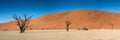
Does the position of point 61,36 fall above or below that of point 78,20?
below

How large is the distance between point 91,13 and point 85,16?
199 inches

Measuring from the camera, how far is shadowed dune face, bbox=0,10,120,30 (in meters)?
134

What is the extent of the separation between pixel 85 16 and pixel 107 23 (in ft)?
56.0

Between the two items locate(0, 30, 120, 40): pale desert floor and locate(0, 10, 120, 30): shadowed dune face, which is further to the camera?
locate(0, 10, 120, 30): shadowed dune face

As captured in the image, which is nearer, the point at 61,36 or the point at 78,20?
the point at 61,36

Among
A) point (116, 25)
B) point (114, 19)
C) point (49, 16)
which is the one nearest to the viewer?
point (116, 25)

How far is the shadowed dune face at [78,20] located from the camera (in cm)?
13356

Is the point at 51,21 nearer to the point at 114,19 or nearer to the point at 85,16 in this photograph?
the point at 85,16

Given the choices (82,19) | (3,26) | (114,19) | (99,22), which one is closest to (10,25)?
(3,26)

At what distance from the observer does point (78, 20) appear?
142m

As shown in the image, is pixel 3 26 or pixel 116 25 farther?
pixel 3 26

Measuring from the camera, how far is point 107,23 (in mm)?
134375

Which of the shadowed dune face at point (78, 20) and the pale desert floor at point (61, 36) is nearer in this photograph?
the pale desert floor at point (61, 36)

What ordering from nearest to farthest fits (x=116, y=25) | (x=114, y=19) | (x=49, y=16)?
(x=116, y=25) → (x=114, y=19) → (x=49, y=16)
